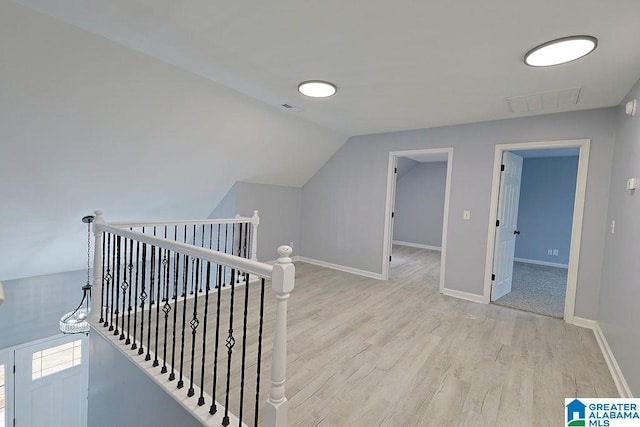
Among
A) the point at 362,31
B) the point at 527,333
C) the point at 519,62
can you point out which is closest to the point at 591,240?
the point at 527,333

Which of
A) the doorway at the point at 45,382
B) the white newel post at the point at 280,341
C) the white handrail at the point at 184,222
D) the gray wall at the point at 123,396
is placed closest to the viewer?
the white newel post at the point at 280,341

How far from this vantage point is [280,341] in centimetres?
139

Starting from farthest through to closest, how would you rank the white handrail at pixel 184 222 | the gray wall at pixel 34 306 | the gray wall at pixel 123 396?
the gray wall at pixel 34 306
the white handrail at pixel 184 222
the gray wall at pixel 123 396

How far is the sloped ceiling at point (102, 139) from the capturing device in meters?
2.12

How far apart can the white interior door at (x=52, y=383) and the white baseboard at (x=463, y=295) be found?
19.2 ft

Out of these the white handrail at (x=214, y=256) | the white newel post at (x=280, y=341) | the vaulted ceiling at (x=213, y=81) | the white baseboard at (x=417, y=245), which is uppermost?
the vaulted ceiling at (x=213, y=81)

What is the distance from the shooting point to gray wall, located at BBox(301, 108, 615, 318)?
312 centimetres

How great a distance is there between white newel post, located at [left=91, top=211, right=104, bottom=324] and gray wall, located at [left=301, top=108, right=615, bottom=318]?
3488 millimetres

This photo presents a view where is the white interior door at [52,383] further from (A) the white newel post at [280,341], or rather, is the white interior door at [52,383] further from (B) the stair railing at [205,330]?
(A) the white newel post at [280,341]

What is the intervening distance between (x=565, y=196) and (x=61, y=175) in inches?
331

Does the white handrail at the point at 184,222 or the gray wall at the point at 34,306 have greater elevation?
the white handrail at the point at 184,222

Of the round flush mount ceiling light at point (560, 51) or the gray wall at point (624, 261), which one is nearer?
the round flush mount ceiling light at point (560, 51)

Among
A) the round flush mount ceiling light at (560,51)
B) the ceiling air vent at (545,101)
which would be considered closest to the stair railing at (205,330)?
the round flush mount ceiling light at (560,51)

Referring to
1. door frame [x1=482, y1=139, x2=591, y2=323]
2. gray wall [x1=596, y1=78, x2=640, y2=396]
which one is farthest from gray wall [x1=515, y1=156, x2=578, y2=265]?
gray wall [x1=596, y1=78, x2=640, y2=396]
